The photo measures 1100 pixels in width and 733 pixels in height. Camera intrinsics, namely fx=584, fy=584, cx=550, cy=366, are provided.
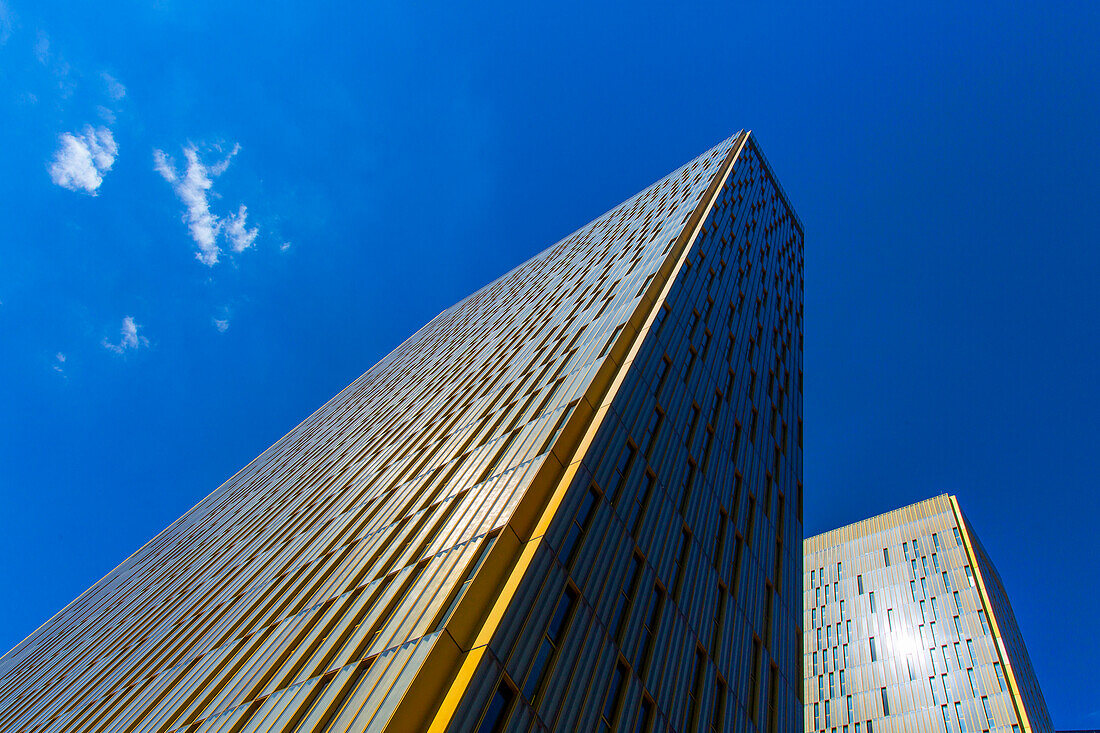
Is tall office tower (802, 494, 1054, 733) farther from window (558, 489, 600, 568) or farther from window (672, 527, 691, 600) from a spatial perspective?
window (558, 489, 600, 568)

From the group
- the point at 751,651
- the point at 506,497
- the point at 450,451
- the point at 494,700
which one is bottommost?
the point at 494,700

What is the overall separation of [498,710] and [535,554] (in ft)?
11.3

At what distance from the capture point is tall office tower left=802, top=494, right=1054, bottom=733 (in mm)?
53000

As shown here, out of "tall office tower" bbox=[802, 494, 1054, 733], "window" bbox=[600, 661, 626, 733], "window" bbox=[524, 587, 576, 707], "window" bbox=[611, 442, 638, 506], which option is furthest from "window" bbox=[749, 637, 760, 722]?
"tall office tower" bbox=[802, 494, 1054, 733]

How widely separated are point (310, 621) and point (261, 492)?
3447 centimetres

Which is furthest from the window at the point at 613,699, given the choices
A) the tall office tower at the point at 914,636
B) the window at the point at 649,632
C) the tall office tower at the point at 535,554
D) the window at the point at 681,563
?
the tall office tower at the point at 914,636

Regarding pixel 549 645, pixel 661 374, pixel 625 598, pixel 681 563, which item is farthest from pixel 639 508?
pixel 661 374

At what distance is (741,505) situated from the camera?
27.8 meters

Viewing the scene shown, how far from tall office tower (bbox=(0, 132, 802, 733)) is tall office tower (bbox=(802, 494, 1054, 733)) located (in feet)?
113

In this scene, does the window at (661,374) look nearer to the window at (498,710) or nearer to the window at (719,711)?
the window at (719,711)

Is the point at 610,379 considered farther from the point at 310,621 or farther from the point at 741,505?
the point at 310,621

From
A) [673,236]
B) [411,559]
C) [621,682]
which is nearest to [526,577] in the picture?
[621,682]

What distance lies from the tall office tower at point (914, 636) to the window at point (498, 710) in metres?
55.7

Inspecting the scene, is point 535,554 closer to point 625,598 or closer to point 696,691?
point 625,598
